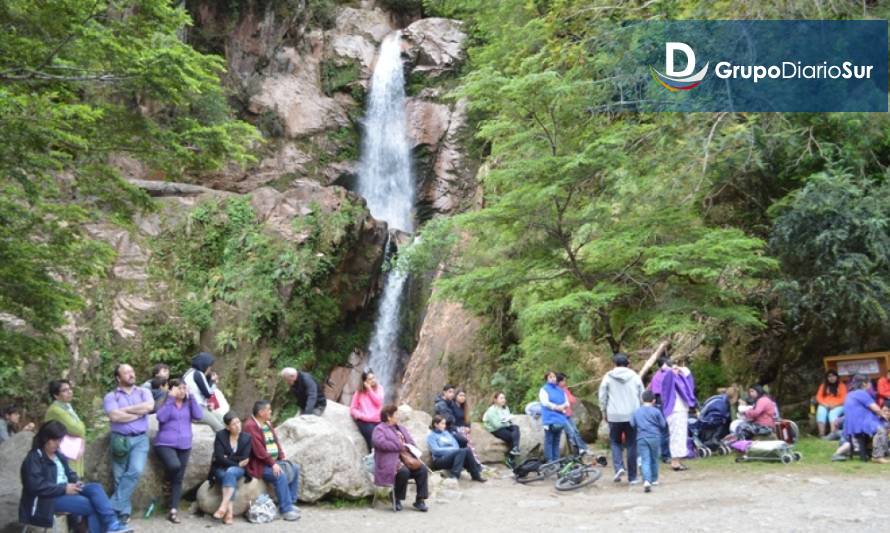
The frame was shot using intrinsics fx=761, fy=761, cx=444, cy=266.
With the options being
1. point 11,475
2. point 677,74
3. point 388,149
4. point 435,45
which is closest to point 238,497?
point 11,475

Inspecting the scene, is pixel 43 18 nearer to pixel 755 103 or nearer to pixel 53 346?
pixel 53 346

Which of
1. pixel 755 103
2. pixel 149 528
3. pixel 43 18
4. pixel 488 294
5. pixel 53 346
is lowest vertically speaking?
pixel 149 528

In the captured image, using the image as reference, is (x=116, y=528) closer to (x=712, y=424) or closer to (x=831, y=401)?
(x=712, y=424)

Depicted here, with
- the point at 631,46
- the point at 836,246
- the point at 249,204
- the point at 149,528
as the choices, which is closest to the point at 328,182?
the point at 249,204

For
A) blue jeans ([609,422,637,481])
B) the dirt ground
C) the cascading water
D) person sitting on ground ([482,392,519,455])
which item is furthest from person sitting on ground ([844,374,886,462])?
the cascading water

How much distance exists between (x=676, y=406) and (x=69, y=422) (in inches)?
311

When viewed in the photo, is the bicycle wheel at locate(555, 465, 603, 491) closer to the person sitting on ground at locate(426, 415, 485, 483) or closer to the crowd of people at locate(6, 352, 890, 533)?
the crowd of people at locate(6, 352, 890, 533)

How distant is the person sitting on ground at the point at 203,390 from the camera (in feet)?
29.9

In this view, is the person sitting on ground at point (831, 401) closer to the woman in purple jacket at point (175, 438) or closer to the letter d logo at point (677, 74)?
the letter d logo at point (677, 74)

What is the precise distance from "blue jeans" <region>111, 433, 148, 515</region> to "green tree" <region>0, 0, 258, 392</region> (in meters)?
1.31

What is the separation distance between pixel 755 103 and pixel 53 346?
40.3 feet

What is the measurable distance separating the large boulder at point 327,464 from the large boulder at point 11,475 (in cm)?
279

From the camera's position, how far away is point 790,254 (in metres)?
12.9

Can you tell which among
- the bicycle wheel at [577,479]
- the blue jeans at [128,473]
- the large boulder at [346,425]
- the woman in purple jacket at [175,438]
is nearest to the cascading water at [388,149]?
the large boulder at [346,425]
